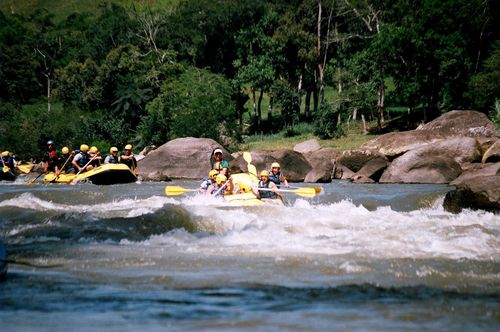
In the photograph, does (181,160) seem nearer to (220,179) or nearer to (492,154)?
(492,154)

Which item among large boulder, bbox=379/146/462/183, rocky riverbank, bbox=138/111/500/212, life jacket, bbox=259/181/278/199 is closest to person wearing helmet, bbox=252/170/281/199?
life jacket, bbox=259/181/278/199

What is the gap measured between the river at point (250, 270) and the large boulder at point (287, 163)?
10636 mm

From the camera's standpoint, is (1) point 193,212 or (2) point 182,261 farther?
(1) point 193,212

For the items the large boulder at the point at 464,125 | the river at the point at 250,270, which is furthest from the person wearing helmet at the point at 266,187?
the large boulder at the point at 464,125

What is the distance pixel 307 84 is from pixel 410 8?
14.8 meters

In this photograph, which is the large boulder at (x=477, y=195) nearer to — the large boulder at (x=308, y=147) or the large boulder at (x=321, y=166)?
the large boulder at (x=321, y=166)

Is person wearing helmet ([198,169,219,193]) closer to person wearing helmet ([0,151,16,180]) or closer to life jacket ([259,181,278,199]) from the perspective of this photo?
life jacket ([259,181,278,199])

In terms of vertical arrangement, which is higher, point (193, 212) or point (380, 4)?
point (380, 4)

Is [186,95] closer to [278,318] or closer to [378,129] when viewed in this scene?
[378,129]

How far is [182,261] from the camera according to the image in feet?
30.8

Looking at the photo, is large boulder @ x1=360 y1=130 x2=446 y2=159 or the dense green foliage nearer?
large boulder @ x1=360 y1=130 x2=446 y2=159

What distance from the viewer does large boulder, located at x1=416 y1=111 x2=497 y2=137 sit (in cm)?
2822

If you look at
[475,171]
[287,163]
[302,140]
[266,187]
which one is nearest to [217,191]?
[266,187]

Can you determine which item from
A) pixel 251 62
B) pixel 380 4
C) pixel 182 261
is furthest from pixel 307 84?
pixel 182 261
